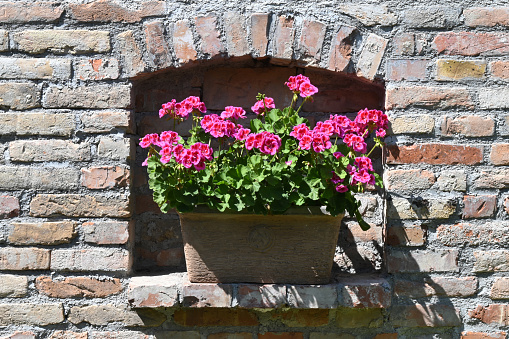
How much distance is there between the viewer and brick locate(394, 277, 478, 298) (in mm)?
1889

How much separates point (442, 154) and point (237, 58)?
833mm

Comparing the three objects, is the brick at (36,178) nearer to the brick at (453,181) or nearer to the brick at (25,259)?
the brick at (25,259)

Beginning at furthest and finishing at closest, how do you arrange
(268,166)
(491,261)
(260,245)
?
(491,261) < (260,245) < (268,166)

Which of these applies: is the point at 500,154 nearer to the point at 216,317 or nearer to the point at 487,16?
the point at 487,16

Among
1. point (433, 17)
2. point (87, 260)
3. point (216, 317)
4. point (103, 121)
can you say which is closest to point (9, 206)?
point (87, 260)

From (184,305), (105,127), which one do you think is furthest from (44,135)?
(184,305)

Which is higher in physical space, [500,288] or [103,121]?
[103,121]

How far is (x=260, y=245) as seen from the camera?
1.77m

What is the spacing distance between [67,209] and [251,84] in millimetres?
849

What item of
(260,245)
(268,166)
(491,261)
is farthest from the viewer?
(491,261)

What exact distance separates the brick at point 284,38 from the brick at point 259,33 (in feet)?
0.12

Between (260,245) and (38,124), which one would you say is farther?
(38,124)

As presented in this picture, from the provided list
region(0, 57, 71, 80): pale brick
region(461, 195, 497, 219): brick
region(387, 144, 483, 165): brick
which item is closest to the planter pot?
region(387, 144, 483, 165): brick

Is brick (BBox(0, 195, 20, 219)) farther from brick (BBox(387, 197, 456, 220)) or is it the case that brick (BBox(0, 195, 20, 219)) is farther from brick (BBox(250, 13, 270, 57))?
brick (BBox(387, 197, 456, 220))
